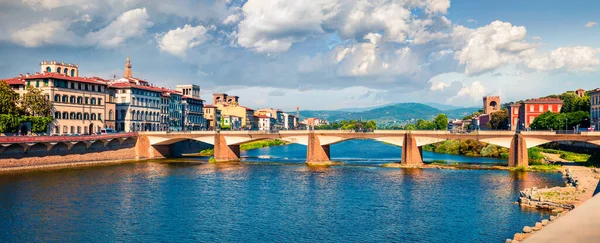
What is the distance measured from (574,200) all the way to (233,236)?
29531 millimetres

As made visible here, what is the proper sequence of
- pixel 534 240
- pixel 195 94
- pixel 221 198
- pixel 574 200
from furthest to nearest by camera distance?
pixel 195 94
pixel 221 198
pixel 574 200
pixel 534 240

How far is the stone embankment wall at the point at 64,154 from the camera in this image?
237 feet

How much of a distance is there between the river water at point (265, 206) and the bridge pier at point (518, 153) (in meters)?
5.70

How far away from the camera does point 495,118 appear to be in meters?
161

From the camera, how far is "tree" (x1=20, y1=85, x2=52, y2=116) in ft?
286

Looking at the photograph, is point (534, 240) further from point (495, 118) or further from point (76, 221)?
point (495, 118)

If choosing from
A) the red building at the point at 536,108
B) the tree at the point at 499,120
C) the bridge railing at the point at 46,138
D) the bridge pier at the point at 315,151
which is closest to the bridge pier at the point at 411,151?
the bridge pier at the point at 315,151

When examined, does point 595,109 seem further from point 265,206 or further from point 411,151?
point 265,206

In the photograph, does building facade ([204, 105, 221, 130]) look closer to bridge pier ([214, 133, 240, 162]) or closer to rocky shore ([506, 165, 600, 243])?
bridge pier ([214, 133, 240, 162])

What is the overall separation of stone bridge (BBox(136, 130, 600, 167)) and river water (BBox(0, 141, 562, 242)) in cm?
743

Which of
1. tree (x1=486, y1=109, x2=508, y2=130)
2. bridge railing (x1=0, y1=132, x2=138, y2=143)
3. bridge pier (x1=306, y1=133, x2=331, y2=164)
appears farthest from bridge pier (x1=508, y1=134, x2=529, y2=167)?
tree (x1=486, y1=109, x2=508, y2=130)

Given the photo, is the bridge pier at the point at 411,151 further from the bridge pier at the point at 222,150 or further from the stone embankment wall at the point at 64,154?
the stone embankment wall at the point at 64,154

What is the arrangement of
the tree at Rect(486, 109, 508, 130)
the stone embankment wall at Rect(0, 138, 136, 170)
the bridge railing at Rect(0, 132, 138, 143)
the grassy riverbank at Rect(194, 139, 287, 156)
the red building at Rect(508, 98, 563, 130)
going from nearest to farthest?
the bridge railing at Rect(0, 132, 138, 143), the stone embankment wall at Rect(0, 138, 136, 170), the grassy riverbank at Rect(194, 139, 287, 156), the red building at Rect(508, 98, 563, 130), the tree at Rect(486, 109, 508, 130)

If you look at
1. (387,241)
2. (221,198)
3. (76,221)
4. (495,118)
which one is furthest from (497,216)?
(495,118)
